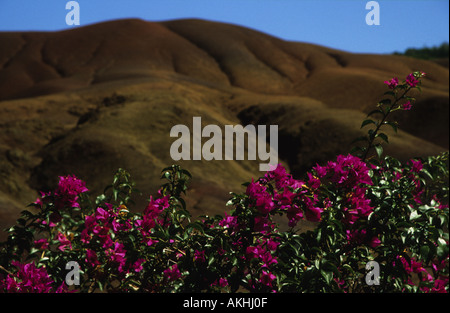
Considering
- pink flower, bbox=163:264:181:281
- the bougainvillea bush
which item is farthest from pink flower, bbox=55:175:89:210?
pink flower, bbox=163:264:181:281

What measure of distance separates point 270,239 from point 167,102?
15527mm

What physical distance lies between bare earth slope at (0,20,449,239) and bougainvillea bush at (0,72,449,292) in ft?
22.3

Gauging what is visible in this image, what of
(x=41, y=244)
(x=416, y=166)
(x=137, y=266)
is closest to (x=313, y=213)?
(x=416, y=166)

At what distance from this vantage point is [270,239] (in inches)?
114

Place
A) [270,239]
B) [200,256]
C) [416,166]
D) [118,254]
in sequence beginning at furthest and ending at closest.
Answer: [416,166] → [118,254] → [270,239] → [200,256]

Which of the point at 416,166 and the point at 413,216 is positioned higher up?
the point at 416,166

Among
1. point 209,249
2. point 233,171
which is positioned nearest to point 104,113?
point 233,171

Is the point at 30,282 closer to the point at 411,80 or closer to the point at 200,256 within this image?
the point at 200,256

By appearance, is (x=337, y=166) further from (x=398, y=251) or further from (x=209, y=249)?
(x=209, y=249)

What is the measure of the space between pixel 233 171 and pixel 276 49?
32.9m

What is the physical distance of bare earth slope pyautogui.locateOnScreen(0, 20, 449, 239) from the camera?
44.3 ft

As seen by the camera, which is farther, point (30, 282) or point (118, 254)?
point (118, 254)

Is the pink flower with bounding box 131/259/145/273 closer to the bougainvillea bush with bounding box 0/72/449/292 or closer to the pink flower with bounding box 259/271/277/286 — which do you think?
the bougainvillea bush with bounding box 0/72/449/292

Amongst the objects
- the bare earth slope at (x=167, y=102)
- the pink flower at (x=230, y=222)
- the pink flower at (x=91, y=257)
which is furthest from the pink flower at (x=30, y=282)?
the bare earth slope at (x=167, y=102)
